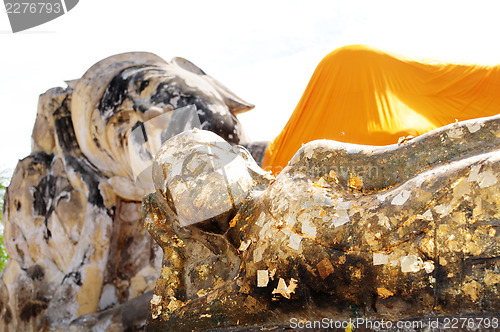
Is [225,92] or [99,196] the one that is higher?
[225,92]

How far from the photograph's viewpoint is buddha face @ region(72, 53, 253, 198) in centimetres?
237

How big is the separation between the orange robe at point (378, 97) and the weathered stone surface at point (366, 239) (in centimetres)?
79

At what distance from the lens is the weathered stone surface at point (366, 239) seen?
92 centimetres

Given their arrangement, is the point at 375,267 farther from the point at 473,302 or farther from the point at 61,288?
the point at 61,288

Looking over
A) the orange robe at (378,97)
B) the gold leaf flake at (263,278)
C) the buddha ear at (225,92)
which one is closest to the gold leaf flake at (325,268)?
the gold leaf flake at (263,278)

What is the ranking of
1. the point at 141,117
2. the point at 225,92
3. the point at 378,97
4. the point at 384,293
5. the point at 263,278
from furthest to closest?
1. the point at 225,92
2. the point at 141,117
3. the point at 378,97
4. the point at 263,278
5. the point at 384,293

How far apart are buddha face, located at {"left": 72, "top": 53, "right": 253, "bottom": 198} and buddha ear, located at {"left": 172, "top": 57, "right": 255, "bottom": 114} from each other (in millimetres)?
109

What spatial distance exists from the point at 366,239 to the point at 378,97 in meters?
1.05

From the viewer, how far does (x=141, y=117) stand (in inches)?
95.3

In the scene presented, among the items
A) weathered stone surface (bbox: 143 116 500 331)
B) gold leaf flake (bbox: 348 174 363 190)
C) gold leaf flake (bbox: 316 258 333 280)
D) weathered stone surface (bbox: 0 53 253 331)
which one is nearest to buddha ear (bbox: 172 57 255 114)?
weathered stone surface (bbox: 0 53 253 331)

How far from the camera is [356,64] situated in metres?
2.00

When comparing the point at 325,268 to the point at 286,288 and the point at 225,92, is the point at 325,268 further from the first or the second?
the point at 225,92

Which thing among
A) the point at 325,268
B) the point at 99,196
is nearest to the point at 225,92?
the point at 99,196

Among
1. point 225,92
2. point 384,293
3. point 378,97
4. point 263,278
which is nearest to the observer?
point 384,293
